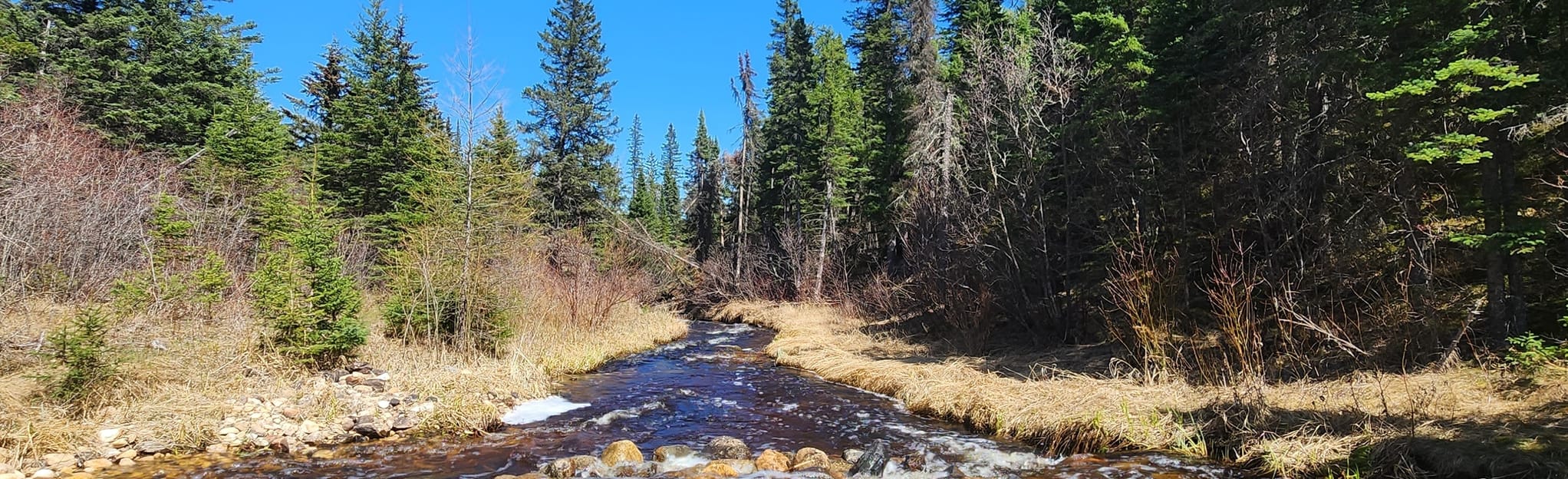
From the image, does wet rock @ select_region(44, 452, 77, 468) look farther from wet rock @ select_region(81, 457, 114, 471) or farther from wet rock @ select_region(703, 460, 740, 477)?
wet rock @ select_region(703, 460, 740, 477)

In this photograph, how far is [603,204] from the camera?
115 ft

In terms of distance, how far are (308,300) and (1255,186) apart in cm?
1383

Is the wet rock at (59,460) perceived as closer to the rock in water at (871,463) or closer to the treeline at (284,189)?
the treeline at (284,189)

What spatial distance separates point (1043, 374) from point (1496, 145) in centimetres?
590

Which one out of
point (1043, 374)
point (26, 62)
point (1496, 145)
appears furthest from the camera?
point (26, 62)

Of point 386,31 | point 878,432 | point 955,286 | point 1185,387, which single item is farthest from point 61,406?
point 386,31

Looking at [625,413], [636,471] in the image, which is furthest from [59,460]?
[625,413]

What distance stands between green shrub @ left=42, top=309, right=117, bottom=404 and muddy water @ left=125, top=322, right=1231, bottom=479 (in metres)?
1.62

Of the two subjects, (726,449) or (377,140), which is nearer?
(726,449)

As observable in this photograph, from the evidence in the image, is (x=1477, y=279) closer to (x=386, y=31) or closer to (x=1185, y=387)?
(x=1185, y=387)

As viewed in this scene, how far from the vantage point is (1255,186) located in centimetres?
1046

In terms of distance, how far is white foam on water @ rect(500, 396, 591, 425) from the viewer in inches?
391

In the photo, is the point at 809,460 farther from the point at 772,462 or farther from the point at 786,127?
the point at 786,127

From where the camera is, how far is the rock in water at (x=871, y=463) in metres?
7.25
